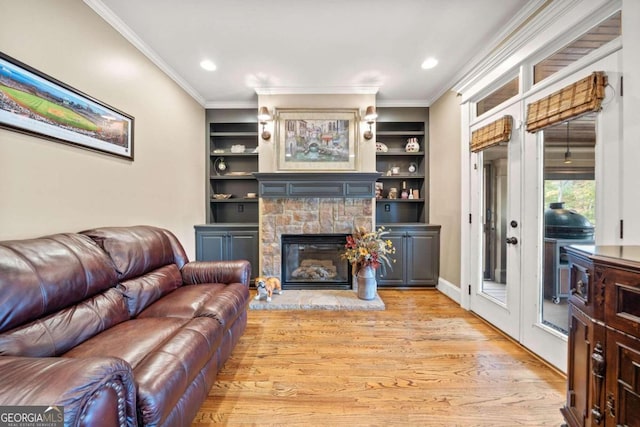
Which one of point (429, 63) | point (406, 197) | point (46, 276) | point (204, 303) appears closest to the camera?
point (46, 276)

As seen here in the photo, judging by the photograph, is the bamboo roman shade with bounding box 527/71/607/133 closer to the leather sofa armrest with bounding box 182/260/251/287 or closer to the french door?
the french door

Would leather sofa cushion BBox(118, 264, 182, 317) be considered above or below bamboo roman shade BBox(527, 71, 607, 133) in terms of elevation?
below

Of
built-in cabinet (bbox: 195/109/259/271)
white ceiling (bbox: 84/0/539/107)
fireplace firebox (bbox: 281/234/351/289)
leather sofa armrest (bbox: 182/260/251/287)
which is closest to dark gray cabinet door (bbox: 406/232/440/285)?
fireplace firebox (bbox: 281/234/351/289)

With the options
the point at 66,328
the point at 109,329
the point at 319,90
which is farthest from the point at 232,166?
the point at 66,328

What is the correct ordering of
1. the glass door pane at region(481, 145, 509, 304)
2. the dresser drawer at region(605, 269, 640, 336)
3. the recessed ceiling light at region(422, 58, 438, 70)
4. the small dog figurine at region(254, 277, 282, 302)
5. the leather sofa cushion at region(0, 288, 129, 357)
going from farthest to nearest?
1. the small dog figurine at region(254, 277, 282, 302)
2. the recessed ceiling light at region(422, 58, 438, 70)
3. the glass door pane at region(481, 145, 509, 304)
4. the leather sofa cushion at region(0, 288, 129, 357)
5. the dresser drawer at region(605, 269, 640, 336)

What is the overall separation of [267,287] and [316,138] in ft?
7.14

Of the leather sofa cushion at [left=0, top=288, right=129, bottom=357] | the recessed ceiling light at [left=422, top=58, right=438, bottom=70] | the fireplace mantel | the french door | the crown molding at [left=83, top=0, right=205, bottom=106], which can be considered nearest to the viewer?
the leather sofa cushion at [left=0, top=288, right=129, bottom=357]

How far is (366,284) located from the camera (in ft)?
10.6

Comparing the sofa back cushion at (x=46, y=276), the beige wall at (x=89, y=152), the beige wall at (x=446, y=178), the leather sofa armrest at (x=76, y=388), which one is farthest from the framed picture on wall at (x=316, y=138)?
the leather sofa armrest at (x=76, y=388)

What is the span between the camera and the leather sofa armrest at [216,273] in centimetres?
233

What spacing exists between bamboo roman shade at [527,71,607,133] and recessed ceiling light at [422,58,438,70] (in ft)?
4.04

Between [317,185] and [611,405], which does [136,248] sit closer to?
[317,185]

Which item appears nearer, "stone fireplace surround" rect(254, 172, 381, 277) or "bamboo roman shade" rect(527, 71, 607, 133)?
"bamboo roman shade" rect(527, 71, 607, 133)

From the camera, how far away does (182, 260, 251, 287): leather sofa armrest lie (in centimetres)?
233
